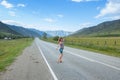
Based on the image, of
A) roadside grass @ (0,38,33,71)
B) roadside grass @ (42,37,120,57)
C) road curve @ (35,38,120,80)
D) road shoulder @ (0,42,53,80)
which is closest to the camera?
road curve @ (35,38,120,80)

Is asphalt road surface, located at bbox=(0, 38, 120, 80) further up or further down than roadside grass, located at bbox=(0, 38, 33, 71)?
further up

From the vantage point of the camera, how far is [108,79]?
9.36 metres

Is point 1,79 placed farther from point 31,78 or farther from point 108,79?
point 108,79

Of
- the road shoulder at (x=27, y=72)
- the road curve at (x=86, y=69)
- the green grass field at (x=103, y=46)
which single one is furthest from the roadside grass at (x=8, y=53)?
the green grass field at (x=103, y=46)

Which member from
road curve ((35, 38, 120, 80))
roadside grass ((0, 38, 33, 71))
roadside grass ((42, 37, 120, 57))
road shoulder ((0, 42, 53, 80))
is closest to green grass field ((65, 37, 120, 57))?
roadside grass ((42, 37, 120, 57))

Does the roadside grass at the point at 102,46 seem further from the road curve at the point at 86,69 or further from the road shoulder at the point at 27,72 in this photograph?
the road shoulder at the point at 27,72

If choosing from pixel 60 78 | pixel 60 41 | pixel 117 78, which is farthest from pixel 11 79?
pixel 60 41

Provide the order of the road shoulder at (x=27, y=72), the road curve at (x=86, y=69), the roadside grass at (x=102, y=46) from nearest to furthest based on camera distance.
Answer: the road curve at (x=86, y=69) → the road shoulder at (x=27, y=72) → the roadside grass at (x=102, y=46)

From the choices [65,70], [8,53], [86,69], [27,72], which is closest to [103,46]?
[8,53]

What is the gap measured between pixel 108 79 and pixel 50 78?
2.44 m

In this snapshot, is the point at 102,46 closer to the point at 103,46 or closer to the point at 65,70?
the point at 103,46

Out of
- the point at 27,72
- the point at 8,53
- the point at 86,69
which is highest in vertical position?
the point at 86,69

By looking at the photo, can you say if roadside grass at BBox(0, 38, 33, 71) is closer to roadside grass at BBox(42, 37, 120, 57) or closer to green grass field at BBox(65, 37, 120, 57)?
roadside grass at BBox(42, 37, 120, 57)

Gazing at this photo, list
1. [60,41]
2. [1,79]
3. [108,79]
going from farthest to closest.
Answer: [60,41]
[1,79]
[108,79]
